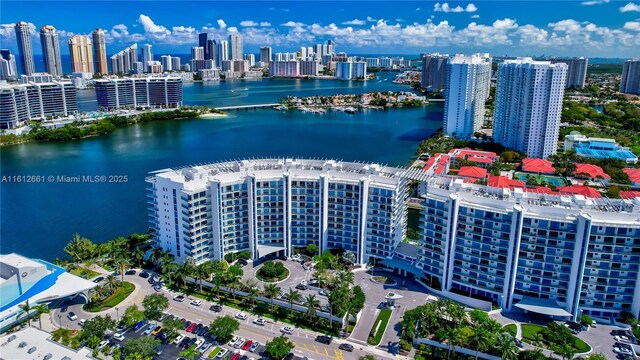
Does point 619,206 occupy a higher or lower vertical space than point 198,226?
higher

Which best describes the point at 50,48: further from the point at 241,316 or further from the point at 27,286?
the point at 241,316

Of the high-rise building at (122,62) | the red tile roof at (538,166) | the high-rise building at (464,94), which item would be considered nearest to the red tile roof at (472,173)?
the red tile roof at (538,166)

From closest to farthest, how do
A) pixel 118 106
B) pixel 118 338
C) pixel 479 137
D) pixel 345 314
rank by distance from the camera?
pixel 118 338, pixel 345 314, pixel 479 137, pixel 118 106

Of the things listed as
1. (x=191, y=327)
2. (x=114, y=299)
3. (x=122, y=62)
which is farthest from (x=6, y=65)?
(x=191, y=327)

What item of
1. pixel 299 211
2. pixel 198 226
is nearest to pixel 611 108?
pixel 299 211

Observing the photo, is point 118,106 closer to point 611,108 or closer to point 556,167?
point 556,167
